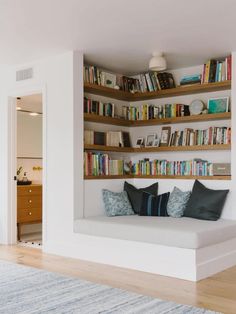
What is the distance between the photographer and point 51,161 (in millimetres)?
5422

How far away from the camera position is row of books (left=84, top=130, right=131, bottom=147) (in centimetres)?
556

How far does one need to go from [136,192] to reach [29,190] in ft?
6.62

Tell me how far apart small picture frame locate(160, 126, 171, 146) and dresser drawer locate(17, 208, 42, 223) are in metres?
2.42

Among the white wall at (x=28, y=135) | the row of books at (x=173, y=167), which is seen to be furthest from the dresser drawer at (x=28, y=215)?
the row of books at (x=173, y=167)

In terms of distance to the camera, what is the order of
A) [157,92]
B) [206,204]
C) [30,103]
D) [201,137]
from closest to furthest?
[206,204] → [201,137] → [157,92] → [30,103]

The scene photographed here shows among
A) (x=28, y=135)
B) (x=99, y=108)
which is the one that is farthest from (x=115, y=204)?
(x=28, y=135)

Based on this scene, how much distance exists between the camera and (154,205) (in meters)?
5.36

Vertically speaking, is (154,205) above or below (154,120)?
below

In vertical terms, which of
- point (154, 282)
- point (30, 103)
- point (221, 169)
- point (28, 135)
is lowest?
point (154, 282)

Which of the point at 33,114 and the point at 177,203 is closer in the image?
the point at 177,203

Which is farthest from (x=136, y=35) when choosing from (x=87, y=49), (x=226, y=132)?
(x=226, y=132)

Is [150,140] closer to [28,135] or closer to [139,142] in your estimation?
[139,142]

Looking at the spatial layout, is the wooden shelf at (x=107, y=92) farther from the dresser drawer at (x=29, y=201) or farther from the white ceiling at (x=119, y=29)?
the dresser drawer at (x=29, y=201)

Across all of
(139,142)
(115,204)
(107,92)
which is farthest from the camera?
(139,142)
